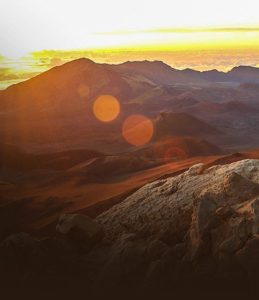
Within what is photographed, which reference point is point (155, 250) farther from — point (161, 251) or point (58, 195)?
point (58, 195)

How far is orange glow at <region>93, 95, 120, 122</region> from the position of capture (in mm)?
122037

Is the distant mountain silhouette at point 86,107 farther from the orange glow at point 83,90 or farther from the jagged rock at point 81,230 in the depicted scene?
the jagged rock at point 81,230

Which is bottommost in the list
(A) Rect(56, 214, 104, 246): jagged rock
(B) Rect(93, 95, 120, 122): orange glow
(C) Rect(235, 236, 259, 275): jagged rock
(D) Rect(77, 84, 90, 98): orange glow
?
(B) Rect(93, 95, 120, 122): orange glow

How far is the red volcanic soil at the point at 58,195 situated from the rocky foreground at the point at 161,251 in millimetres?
5828

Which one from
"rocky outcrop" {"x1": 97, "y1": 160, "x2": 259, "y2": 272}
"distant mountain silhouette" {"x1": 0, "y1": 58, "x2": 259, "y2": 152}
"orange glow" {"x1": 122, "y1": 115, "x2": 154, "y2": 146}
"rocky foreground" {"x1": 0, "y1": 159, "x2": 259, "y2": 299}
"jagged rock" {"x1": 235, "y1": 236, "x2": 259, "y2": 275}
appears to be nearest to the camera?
"jagged rock" {"x1": 235, "y1": 236, "x2": 259, "y2": 275}

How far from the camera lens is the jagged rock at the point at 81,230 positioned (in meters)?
19.3

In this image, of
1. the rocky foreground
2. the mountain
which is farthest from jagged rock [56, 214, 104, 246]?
the mountain

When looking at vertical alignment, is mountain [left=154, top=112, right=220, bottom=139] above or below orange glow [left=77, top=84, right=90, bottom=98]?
below

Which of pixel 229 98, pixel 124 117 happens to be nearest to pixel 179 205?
pixel 124 117

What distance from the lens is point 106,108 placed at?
13675 cm

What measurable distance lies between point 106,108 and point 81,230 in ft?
389

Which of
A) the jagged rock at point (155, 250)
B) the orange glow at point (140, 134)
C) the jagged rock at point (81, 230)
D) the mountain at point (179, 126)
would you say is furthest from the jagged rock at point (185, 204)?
the mountain at point (179, 126)

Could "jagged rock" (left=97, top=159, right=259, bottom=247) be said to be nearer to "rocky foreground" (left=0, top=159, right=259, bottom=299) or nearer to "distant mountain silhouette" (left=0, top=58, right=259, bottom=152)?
"rocky foreground" (left=0, top=159, right=259, bottom=299)

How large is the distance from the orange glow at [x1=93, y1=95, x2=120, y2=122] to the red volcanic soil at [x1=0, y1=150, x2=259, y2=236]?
74551 millimetres
